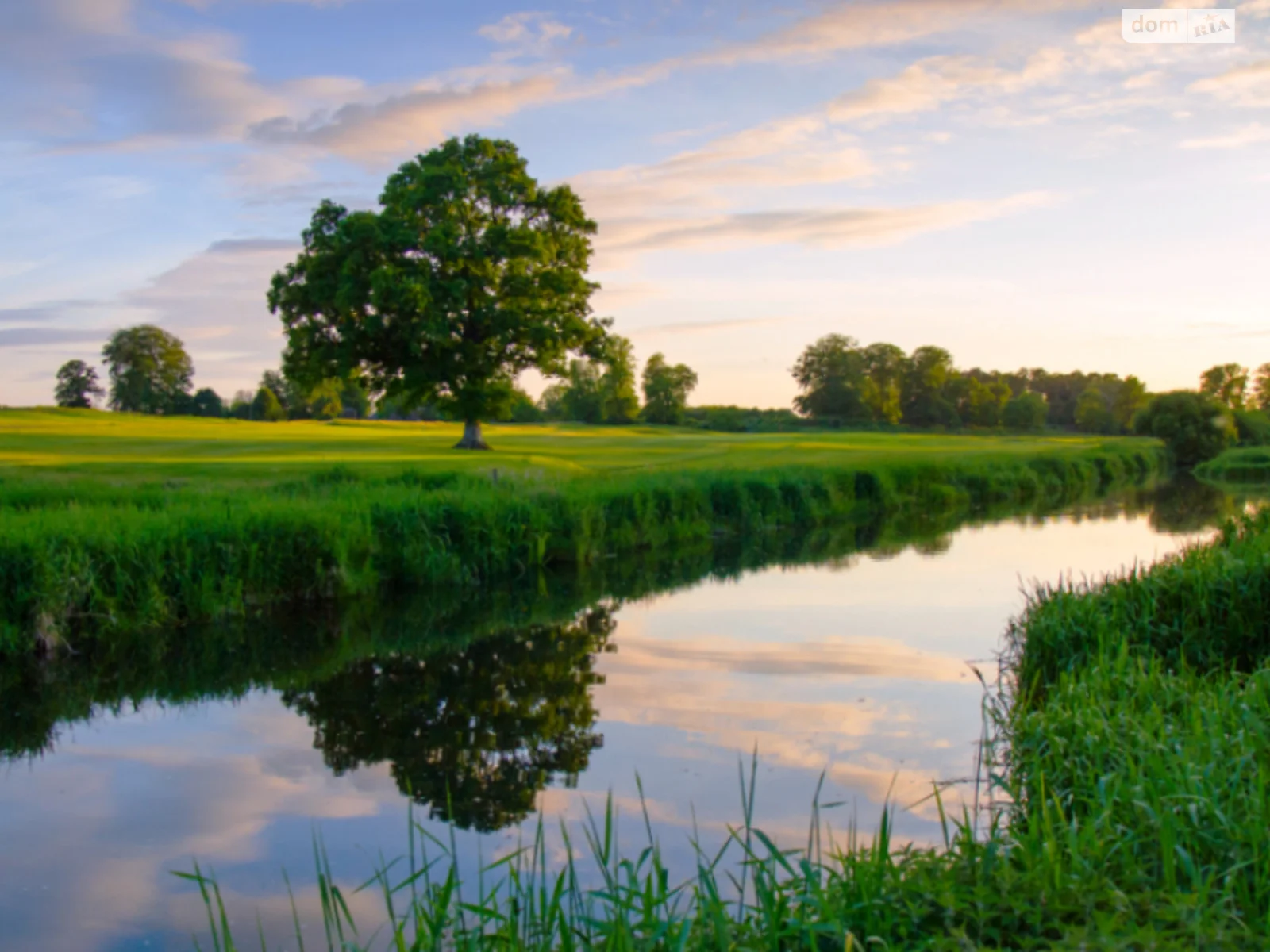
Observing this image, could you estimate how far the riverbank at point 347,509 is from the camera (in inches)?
391

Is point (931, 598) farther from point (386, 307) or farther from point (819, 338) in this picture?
point (819, 338)

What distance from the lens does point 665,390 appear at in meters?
79.4

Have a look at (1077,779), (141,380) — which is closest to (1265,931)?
(1077,779)

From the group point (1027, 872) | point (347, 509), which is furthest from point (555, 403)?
point (1027, 872)

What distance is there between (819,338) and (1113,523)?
66881 millimetres

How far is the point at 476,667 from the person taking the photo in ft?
30.3

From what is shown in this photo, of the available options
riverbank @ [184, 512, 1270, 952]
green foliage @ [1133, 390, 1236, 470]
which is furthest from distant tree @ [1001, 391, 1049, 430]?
riverbank @ [184, 512, 1270, 952]

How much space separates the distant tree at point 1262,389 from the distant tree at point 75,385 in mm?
95430

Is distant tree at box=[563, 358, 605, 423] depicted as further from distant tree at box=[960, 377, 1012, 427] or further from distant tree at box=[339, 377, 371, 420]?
distant tree at box=[960, 377, 1012, 427]

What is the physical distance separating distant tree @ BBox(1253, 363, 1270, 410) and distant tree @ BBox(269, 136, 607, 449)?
280ft

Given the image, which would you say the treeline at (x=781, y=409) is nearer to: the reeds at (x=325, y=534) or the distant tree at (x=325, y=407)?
the distant tree at (x=325, y=407)

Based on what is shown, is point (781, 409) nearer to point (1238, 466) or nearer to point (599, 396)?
point (599, 396)

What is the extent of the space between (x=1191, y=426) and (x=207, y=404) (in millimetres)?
60656

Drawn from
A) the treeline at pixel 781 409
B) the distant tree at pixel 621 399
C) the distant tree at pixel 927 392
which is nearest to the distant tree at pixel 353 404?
the treeline at pixel 781 409
